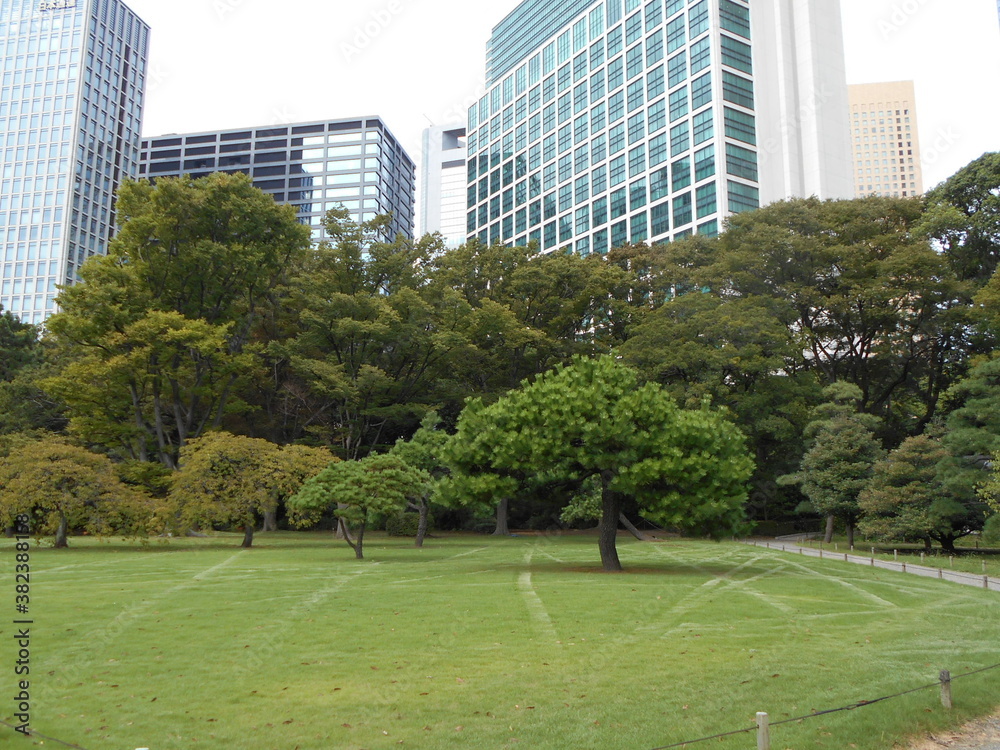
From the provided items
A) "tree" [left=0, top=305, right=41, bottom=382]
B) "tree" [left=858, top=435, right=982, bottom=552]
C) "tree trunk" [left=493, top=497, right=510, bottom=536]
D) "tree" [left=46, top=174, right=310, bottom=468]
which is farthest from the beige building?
"tree" [left=0, top=305, right=41, bottom=382]

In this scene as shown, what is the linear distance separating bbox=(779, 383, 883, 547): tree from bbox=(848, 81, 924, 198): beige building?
514ft

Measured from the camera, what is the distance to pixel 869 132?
172000 mm

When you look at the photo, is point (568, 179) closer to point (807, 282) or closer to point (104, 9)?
point (807, 282)

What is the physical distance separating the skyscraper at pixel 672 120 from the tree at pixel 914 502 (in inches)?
1667

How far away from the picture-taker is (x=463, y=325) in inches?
1833

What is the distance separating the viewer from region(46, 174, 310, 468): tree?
38344mm

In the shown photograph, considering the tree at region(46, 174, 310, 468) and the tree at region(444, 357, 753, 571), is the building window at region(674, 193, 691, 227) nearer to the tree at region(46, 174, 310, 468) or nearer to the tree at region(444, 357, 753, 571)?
the tree at region(46, 174, 310, 468)

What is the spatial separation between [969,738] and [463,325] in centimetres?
3994

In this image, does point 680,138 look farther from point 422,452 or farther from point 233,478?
point 233,478

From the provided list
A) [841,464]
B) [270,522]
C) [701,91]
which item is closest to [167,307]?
[270,522]

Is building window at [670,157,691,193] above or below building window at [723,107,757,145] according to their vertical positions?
below

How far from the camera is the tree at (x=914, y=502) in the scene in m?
28.5

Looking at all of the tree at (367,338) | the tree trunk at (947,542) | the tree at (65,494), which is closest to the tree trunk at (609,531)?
the tree trunk at (947,542)

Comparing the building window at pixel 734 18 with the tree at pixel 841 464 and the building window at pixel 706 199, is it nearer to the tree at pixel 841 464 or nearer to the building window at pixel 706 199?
the building window at pixel 706 199
